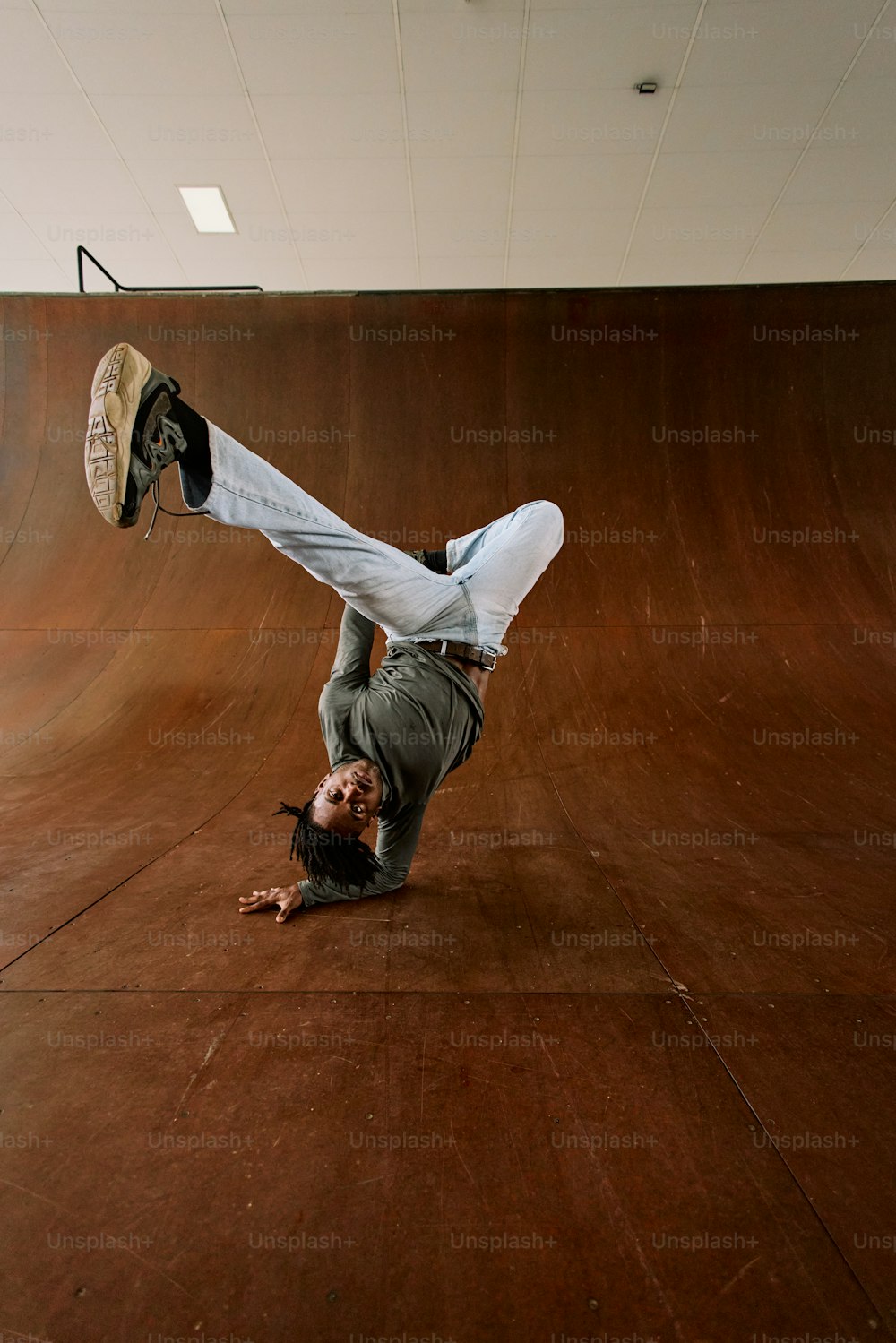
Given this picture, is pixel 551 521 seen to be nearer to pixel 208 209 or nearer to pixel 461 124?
pixel 461 124

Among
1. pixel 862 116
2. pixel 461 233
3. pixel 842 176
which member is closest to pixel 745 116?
pixel 862 116

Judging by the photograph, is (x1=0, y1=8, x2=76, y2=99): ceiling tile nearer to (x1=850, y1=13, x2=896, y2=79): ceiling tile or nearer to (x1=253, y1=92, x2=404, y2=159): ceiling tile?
(x1=253, y1=92, x2=404, y2=159): ceiling tile

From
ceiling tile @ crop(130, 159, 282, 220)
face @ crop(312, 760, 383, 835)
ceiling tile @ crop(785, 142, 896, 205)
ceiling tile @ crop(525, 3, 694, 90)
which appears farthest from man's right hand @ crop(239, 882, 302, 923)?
ceiling tile @ crop(785, 142, 896, 205)

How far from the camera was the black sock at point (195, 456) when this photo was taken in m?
1.40

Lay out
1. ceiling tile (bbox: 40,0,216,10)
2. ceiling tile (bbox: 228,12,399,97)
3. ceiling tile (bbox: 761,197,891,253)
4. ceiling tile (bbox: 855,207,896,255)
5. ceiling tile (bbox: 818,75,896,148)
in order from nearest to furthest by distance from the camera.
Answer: ceiling tile (bbox: 40,0,216,10), ceiling tile (bbox: 228,12,399,97), ceiling tile (bbox: 818,75,896,148), ceiling tile (bbox: 761,197,891,253), ceiling tile (bbox: 855,207,896,255)

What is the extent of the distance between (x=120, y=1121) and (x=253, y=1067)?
20cm

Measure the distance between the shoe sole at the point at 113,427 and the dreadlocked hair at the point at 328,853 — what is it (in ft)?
2.34

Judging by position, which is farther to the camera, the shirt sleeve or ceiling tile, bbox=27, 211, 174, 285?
ceiling tile, bbox=27, 211, 174, 285

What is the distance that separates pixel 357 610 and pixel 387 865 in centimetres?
64

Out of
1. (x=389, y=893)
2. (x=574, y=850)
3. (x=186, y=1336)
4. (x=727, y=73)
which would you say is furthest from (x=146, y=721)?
(x=727, y=73)

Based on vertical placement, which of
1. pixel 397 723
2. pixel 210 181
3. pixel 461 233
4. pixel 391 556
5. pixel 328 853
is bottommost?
pixel 328 853

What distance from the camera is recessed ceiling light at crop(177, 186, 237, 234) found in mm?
5340

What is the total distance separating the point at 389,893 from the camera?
6.17ft

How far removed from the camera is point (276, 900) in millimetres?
1771
